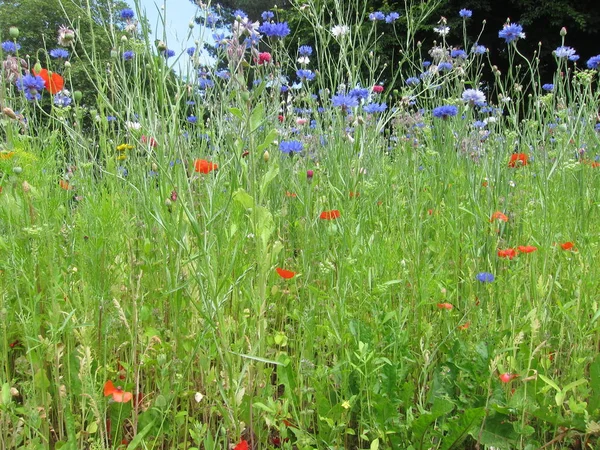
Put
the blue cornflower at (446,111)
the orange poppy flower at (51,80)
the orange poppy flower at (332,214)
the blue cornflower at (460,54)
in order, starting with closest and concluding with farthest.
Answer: the orange poppy flower at (332,214) → the orange poppy flower at (51,80) → the blue cornflower at (446,111) → the blue cornflower at (460,54)

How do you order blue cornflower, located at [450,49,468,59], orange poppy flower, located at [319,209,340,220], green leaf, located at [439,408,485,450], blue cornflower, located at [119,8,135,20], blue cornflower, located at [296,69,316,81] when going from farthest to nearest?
blue cornflower, located at [296,69,316,81] → blue cornflower, located at [450,49,468,59] → blue cornflower, located at [119,8,135,20] → orange poppy flower, located at [319,209,340,220] → green leaf, located at [439,408,485,450]

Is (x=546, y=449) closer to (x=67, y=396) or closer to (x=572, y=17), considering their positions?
(x=67, y=396)

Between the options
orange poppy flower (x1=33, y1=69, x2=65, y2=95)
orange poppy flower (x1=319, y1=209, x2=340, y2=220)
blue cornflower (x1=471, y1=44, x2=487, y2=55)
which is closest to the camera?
orange poppy flower (x1=319, y1=209, x2=340, y2=220)

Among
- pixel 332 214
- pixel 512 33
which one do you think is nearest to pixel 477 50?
pixel 512 33

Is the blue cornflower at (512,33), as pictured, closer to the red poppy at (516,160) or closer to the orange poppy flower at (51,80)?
the red poppy at (516,160)

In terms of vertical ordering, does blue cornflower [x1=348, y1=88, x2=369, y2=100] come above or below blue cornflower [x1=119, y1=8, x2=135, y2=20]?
below

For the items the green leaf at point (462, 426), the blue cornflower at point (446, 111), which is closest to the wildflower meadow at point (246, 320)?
the green leaf at point (462, 426)

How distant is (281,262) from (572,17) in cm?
1074

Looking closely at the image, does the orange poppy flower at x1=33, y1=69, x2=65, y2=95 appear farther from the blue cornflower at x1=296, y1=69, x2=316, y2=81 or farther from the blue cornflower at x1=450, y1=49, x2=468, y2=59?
the blue cornflower at x1=450, y1=49, x2=468, y2=59

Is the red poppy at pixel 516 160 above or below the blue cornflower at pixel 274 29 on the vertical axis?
below

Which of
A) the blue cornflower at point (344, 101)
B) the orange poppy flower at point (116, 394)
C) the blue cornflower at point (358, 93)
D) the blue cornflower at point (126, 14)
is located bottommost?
the orange poppy flower at point (116, 394)

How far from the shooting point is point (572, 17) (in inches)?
410

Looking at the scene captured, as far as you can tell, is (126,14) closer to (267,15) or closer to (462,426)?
(267,15)

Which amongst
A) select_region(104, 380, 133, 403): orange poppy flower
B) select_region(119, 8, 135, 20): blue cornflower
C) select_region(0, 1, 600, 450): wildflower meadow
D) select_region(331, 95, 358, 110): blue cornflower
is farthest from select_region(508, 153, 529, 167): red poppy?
select_region(104, 380, 133, 403): orange poppy flower
